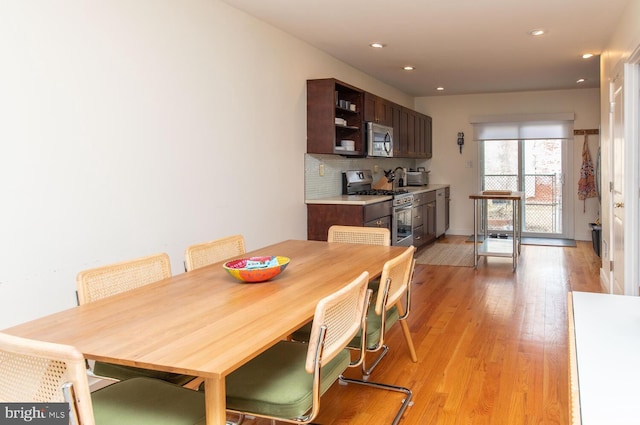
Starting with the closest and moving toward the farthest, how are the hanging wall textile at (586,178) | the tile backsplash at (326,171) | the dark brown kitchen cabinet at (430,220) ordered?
the tile backsplash at (326,171)
the dark brown kitchen cabinet at (430,220)
the hanging wall textile at (586,178)

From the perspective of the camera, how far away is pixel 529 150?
8.66 meters

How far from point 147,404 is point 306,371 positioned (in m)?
0.52

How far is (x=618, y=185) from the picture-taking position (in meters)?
4.29

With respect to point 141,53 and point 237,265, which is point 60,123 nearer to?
point 141,53

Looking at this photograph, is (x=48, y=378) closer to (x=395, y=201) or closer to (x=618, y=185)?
(x=618, y=185)

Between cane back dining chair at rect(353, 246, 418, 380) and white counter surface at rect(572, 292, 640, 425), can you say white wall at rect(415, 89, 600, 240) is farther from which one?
white counter surface at rect(572, 292, 640, 425)

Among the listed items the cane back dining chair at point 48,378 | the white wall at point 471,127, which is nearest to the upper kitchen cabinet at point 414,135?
the white wall at point 471,127

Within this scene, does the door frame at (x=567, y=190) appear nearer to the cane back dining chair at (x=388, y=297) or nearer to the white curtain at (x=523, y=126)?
the white curtain at (x=523, y=126)

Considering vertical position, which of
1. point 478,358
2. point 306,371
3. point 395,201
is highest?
point 395,201

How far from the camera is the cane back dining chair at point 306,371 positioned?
1.66 metres

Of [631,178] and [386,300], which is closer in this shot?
[386,300]

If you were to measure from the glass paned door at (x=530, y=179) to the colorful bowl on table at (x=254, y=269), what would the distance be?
21.8ft

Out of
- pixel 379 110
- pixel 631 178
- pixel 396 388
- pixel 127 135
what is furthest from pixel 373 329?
pixel 379 110

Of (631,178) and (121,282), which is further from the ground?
(631,178)
